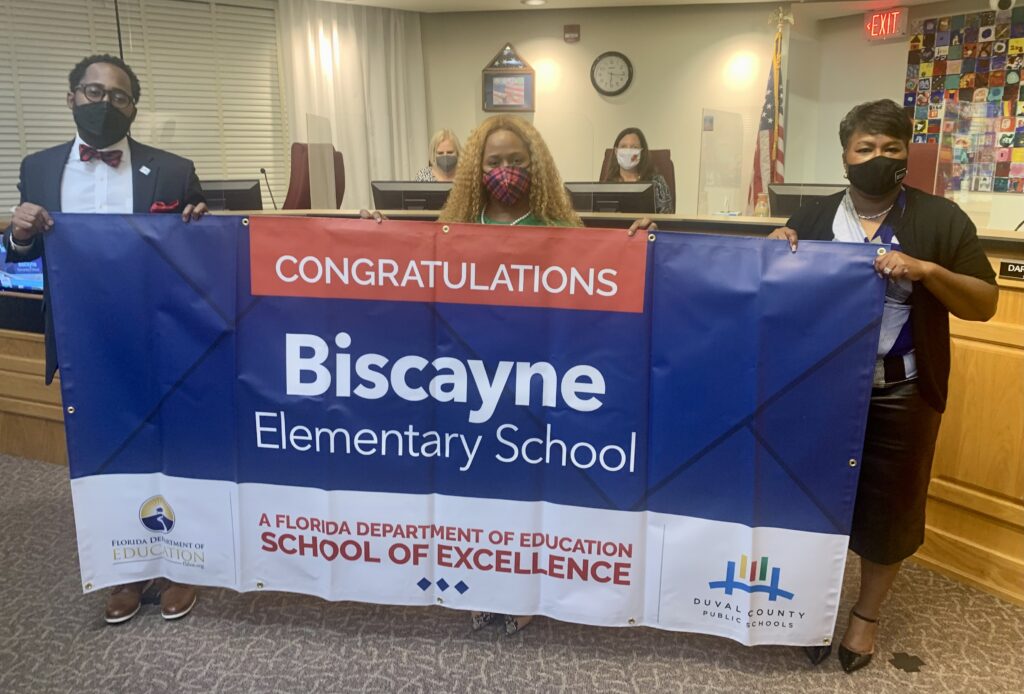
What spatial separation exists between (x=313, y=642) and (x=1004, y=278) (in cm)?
239

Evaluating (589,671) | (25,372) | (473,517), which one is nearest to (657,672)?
(589,671)

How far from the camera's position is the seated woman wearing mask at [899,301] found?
1.74 metres

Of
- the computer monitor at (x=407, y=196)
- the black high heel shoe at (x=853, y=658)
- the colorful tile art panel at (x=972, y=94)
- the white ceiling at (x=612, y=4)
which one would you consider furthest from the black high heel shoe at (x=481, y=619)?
the white ceiling at (x=612, y=4)

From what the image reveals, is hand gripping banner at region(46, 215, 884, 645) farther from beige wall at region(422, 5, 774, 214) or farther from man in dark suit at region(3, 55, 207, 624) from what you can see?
beige wall at region(422, 5, 774, 214)

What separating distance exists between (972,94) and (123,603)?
6407 millimetres

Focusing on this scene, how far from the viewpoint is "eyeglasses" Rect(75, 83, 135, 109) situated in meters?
2.12

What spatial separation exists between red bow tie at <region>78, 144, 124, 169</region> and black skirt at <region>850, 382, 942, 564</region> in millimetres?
2187

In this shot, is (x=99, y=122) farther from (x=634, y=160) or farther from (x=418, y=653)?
(x=634, y=160)

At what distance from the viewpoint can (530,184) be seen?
2.12 m

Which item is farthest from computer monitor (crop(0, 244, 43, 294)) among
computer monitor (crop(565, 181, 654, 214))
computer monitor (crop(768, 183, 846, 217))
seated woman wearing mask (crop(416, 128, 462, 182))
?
computer monitor (crop(768, 183, 846, 217))

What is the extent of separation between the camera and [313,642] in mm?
2090

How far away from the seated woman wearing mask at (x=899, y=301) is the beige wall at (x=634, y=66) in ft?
16.9

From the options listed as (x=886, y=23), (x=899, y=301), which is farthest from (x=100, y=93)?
(x=886, y=23)

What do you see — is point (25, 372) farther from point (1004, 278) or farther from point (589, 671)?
point (1004, 278)
